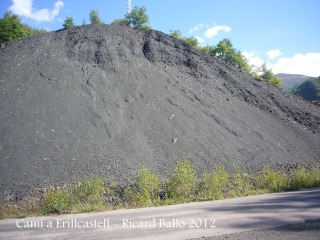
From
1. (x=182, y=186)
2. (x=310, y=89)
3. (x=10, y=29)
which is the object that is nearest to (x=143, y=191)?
(x=182, y=186)

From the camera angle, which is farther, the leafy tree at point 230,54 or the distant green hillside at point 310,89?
the distant green hillside at point 310,89

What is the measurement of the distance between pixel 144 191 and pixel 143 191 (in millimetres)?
35

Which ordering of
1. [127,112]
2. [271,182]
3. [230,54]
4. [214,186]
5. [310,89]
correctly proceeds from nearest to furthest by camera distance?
1. [214,186]
2. [271,182]
3. [127,112]
4. [230,54]
5. [310,89]

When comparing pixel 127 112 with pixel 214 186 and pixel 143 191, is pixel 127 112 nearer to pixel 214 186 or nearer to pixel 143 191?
pixel 143 191

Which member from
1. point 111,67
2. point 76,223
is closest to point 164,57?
point 111,67

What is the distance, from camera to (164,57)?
19703 millimetres

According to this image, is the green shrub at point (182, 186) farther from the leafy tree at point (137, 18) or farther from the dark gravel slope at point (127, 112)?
the leafy tree at point (137, 18)

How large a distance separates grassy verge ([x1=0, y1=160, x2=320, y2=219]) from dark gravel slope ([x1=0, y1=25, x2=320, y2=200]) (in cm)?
108

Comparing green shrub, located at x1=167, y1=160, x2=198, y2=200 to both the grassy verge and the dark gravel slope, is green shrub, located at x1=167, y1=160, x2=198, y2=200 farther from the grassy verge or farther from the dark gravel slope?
the dark gravel slope

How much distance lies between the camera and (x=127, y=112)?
13.8 meters

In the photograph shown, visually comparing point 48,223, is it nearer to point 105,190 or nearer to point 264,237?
point 105,190

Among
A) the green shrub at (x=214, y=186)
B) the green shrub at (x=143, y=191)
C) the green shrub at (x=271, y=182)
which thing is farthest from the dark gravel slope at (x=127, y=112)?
the green shrub at (x=214, y=186)

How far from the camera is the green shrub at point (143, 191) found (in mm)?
8102

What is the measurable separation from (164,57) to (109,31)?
4.74 meters
